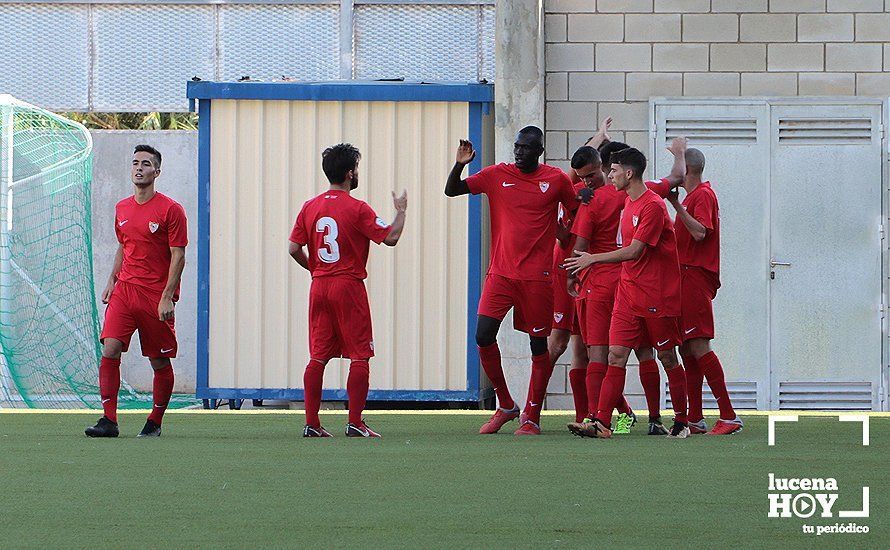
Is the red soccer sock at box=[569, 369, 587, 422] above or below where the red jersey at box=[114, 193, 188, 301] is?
below

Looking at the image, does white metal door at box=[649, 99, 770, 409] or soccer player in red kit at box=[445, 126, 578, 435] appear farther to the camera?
white metal door at box=[649, 99, 770, 409]

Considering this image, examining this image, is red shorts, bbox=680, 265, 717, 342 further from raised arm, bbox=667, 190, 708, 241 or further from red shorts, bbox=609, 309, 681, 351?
red shorts, bbox=609, 309, 681, 351

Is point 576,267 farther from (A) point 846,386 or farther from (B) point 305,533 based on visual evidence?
(A) point 846,386

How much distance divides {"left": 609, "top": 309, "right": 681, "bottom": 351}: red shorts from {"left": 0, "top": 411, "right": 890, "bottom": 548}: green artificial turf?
1.88ft

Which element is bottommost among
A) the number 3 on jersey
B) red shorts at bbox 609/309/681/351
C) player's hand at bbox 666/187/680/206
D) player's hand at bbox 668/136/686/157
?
red shorts at bbox 609/309/681/351

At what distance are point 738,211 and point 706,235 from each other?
4128mm

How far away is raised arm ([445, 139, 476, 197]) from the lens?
9672mm

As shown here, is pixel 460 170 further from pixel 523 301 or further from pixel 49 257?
pixel 49 257

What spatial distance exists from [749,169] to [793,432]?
4.47 metres

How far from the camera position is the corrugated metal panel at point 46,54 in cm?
2198

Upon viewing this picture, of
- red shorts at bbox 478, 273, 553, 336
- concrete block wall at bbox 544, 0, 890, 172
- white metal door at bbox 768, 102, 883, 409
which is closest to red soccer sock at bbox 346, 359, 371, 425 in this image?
red shorts at bbox 478, 273, 553, 336

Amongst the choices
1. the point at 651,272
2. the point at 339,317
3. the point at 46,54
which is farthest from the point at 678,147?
the point at 46,54

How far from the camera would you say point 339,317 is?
31.7 ft

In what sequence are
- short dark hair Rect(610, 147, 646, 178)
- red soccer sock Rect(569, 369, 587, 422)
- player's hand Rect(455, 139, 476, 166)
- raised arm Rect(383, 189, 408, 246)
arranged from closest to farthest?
short dark hair Rect(610, 147, 646, 178), raised arm Rect(383, 189, 408, 246), player's hand Rect(455, 139, 476, 166), red soccer sock Rect(569, 369, 587, 422)
